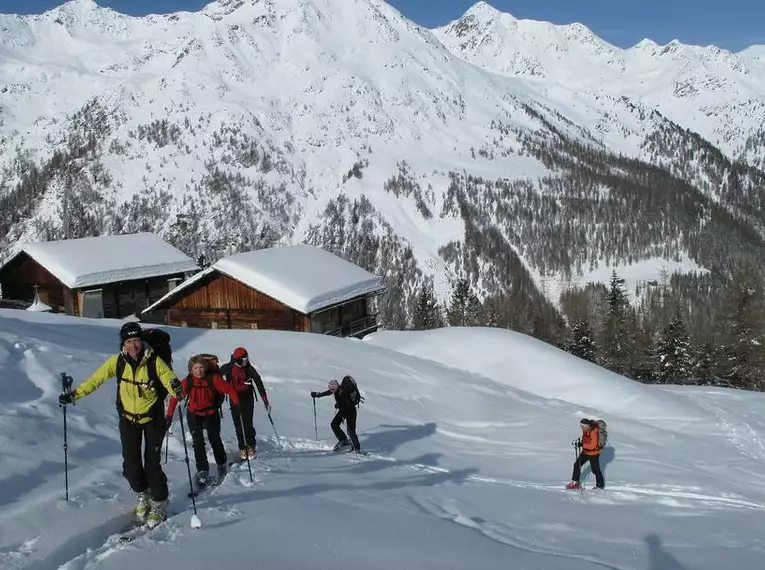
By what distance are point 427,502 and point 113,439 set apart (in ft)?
15.5

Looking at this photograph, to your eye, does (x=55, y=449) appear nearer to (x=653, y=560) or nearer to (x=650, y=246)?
(x=653, y=560)

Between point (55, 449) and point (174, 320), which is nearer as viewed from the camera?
point (55, 449)

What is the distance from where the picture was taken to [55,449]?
331 inches

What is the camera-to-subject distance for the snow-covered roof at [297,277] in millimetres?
28766

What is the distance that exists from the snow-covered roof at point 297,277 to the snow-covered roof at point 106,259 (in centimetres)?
268

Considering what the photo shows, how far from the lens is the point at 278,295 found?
1135 inches

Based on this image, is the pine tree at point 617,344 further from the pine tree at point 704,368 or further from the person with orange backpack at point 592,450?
the person with orange backpack at point 592,450

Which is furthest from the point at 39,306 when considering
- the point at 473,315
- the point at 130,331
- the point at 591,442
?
the point at 473,315

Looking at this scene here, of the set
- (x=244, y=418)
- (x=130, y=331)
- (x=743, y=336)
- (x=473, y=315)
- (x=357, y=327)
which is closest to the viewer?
(x=130, y=331)

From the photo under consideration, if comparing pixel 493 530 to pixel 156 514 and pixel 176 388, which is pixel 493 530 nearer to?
pixel 156 514

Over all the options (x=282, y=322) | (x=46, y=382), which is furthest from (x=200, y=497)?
(x=282, y=322)

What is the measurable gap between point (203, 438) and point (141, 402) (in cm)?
223

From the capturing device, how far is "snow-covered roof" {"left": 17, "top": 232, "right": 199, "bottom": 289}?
32.8 meters

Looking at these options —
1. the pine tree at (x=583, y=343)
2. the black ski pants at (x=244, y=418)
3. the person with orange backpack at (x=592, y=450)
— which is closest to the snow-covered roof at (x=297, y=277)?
the person with orange backpack at (x=592, y=450)
